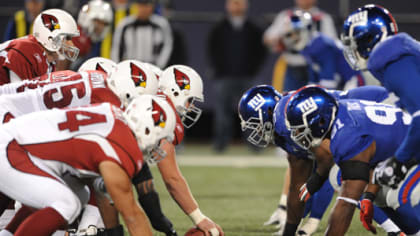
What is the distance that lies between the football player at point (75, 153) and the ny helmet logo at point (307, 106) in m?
0.66

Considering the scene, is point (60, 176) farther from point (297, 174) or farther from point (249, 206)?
point (249, 206)

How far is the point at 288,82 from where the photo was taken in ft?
26.3

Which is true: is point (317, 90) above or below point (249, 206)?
above

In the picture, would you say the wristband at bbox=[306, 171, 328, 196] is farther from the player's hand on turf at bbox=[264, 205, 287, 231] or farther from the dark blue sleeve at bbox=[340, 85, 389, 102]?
the player's hand on turf at bbox=[264, 205, 287, 231]

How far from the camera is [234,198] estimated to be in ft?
22.0

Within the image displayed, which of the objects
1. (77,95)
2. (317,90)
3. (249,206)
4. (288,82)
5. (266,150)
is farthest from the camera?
(266,150)

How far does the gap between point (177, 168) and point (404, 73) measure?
1.33 metres

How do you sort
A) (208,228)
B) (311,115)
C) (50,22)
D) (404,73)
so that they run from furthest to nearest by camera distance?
(50,22) → (208,228) → (311,115) → (404,73)

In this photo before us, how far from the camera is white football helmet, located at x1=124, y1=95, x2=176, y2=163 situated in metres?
3.50

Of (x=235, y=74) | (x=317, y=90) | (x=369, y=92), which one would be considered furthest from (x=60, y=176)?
(x=235, y=74)

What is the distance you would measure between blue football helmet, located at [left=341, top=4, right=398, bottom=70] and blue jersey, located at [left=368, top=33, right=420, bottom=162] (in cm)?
43

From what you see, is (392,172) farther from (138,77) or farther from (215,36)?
(215,36)

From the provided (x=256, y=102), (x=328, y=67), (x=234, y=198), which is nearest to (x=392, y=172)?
(x=256, y=102)

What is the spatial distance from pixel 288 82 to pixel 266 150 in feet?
10.7
